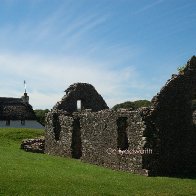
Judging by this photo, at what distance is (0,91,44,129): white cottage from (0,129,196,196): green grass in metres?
42.2

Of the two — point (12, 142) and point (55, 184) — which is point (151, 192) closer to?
point (55, 184)

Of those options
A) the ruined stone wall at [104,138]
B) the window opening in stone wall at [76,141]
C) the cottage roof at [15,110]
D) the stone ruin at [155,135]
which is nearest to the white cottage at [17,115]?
the cottage roof at [15,110]

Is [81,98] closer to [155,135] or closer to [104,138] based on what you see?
[104,138]

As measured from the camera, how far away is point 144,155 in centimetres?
1973

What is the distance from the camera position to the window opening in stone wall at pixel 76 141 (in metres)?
27.5

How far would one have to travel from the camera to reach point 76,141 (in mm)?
27719

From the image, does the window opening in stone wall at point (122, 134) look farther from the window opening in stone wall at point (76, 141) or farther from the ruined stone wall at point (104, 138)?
the window opening in stone wall at point (76, 141)

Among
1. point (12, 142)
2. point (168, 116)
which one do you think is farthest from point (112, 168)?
point (12, 142)

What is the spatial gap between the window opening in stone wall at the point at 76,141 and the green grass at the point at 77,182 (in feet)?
15.9

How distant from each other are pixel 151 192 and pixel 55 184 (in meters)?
3.70

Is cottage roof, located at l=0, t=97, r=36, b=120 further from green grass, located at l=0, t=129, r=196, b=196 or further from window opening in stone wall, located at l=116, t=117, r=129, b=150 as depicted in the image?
window opening in stone wall, located at l=116, t=117, r=129, b=150

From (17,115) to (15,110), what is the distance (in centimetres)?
95

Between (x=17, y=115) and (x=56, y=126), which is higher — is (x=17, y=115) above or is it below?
above

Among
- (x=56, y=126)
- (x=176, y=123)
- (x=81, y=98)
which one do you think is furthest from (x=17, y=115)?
(x=176, y=123)
